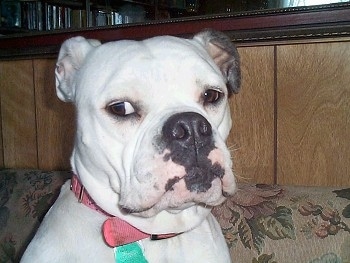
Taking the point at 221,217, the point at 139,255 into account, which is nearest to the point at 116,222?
the point at 139,255

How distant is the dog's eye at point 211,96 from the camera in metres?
1.25

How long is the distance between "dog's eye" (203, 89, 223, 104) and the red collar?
0.36m

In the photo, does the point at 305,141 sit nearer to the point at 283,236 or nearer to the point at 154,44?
the point at 283,236

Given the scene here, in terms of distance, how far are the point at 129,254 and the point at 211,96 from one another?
0.45 m

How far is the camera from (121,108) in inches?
45.8

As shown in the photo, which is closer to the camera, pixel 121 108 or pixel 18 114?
pixel 121 108

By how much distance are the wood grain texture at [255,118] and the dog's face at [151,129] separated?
67 centimetres

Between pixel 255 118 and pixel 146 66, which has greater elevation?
pixel 146 66

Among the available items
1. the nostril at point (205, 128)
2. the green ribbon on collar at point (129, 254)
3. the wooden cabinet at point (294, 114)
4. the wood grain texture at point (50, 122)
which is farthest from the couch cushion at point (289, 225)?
the wood grain texture at point (50, 122)

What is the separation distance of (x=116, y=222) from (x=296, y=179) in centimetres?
103

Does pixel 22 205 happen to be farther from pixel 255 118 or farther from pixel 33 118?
pixel 255 118

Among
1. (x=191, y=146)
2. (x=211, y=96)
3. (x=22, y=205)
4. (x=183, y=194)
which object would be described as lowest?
(x=22, y=205)

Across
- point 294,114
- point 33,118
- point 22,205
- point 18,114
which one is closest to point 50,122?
point 33,118

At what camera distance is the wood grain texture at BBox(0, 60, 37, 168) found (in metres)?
2.53
